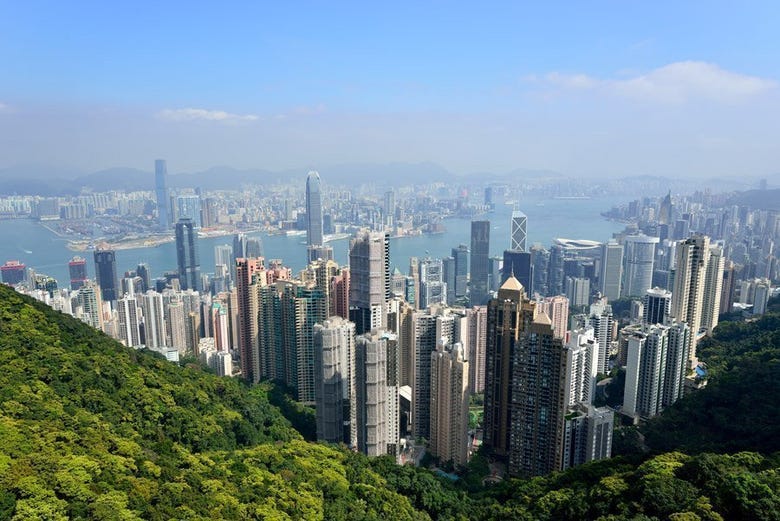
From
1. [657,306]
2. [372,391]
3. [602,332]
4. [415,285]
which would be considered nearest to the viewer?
[372,391]

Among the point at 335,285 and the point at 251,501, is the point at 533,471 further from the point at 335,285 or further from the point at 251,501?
the point at 335,285

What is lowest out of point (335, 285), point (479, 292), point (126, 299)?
point (479, 292)

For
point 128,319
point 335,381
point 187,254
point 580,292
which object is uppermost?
point 335,381

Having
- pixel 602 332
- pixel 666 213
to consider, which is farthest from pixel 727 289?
pixel 666 213

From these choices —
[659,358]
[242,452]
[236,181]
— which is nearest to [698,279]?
[659,358]

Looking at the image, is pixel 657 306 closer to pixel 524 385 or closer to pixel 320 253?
pixel 524 385

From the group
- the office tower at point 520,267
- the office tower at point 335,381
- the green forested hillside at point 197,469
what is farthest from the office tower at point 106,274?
the office tower at point 520,267

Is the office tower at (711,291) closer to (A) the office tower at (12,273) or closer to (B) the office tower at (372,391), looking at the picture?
(B) the office tower at (372,391)
